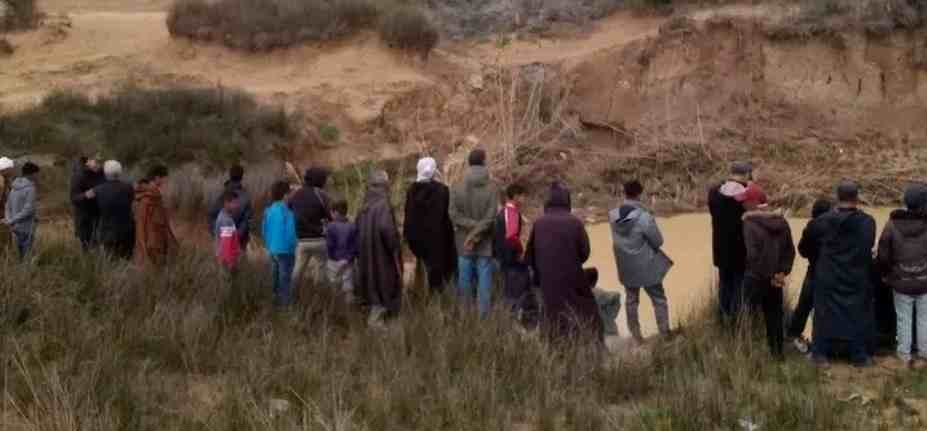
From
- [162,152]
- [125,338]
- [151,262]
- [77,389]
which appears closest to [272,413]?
[77,389]

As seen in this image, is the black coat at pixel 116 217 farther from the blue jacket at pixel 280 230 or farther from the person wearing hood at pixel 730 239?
the person wearing hood at pixel 730 239

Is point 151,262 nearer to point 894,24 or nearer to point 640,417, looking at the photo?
point 640,417

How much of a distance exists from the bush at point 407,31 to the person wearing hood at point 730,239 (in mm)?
13362

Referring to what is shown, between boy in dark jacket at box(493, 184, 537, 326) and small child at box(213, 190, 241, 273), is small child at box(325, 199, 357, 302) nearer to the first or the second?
small child at box(213, 190, 241, 273)

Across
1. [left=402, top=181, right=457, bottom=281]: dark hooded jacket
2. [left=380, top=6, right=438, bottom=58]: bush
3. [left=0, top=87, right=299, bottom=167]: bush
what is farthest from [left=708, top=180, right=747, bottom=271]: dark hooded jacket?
[left=380, top=6, right=438, bottom=58]: bush

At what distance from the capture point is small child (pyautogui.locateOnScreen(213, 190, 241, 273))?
377 inches

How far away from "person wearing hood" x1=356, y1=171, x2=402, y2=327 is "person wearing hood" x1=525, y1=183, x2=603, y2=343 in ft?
4.59

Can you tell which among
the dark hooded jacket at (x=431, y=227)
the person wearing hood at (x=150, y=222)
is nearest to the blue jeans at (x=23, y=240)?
the person wearing hood at (x=150, y=222)

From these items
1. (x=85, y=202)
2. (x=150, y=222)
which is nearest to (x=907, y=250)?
(x=150, y=222)

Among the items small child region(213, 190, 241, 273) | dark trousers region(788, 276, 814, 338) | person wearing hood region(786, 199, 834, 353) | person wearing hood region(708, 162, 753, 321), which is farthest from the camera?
small child region(213, 190, 241, 273)

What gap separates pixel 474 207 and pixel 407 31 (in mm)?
12427

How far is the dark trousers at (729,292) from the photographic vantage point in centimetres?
875

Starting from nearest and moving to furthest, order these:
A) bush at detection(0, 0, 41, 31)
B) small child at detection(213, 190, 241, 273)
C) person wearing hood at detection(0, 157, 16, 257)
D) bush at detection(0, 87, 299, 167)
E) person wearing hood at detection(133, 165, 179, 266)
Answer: small child at detection(213, 190, 241, 273) < person wearing hood at detection(133, 165, 179, 266) < person wearing hood at detection(0, 157, 16, 257) < bush at detection(0, 87, 299, 167) < bush at detection(0, 0, 41, 31)

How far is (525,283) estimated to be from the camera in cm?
912
